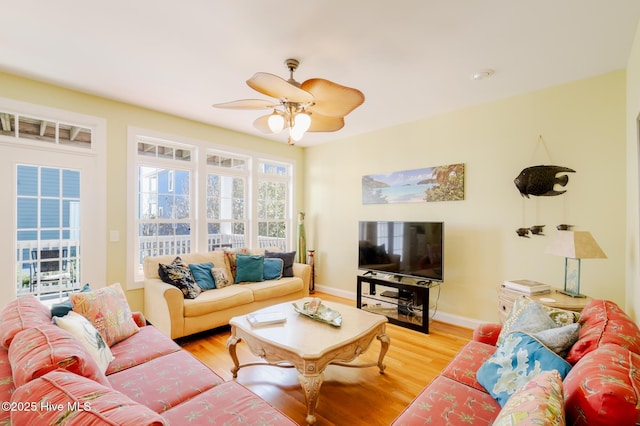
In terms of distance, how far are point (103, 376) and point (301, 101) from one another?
1.90 meters

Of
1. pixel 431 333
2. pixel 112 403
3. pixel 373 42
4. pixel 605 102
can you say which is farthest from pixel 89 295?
pixel 605 102

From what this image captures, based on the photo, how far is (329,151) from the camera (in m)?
5.04

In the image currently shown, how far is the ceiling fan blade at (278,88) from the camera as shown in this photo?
1751 mm

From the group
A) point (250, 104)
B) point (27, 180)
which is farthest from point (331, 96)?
point (27, 180)

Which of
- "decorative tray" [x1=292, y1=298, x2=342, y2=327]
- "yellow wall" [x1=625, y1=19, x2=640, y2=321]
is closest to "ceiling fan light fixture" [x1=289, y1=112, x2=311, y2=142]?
"decorative tray" [x1=292, y1=298, x2=342, y2=327]

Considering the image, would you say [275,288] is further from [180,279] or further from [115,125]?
[115,125]

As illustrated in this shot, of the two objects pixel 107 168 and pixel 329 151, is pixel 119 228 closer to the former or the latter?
pixel 107 168

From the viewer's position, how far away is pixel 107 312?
6.44ft

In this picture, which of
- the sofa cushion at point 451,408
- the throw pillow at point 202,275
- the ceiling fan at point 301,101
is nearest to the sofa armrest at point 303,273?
the throw pillow at point 202,275

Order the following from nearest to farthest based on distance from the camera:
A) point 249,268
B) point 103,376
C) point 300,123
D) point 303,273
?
point 103,376
point 300,123
point 249,268
point 303,273

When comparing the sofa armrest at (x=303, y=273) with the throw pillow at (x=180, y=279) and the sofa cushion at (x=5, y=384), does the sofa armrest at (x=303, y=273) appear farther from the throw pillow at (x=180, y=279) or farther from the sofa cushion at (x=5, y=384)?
the sofa cushion at (x=5, y=384)

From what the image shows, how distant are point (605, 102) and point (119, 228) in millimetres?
5199

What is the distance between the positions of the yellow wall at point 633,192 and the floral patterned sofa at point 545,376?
82 centimetres

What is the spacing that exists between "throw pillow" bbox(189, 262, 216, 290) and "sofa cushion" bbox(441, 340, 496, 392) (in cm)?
274
